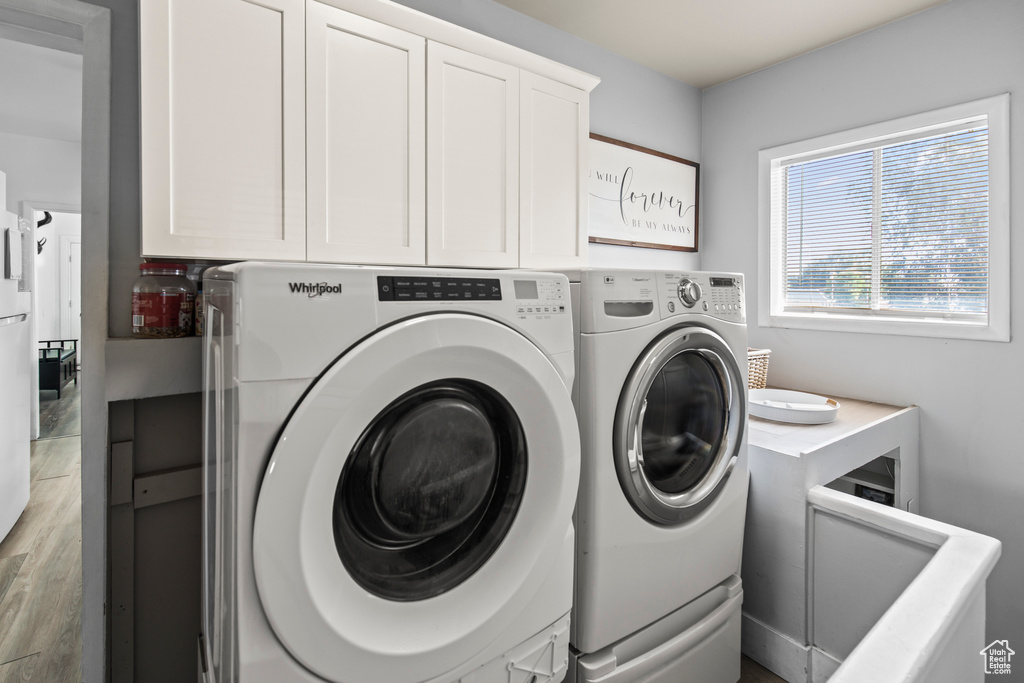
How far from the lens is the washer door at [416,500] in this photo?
0.77 meters

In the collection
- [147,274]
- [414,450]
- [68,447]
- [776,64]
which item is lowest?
[68,447]

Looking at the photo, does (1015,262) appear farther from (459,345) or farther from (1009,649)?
(459,345)

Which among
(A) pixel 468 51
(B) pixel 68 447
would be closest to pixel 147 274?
(A) pixel 468 51

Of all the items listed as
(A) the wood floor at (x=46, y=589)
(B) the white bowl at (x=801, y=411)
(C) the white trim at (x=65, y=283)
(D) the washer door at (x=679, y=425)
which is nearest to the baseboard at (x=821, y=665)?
(A) the wood floor at (x=46, y=589)

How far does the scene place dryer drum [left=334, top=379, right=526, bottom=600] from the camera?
0.89 m

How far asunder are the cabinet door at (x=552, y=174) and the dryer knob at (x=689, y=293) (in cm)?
53

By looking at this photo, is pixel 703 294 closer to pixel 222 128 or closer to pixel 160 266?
pixel 222 128

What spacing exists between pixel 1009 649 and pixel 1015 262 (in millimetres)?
1526

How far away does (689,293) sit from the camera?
55.9 inches

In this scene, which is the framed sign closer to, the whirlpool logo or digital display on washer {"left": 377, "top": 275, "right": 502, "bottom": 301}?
digital display on washer {"left": 377, "top": 275, "right": 502, "bottom": 301}

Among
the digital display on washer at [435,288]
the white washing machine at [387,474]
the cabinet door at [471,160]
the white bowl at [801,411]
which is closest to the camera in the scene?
the white washing machine at [387,474]

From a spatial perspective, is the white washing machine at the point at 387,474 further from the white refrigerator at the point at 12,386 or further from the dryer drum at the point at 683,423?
the white refrigerator at the point at 12,386

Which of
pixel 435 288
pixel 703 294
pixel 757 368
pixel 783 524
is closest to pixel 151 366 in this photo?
pixel 435 288

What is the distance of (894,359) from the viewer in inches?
91.3
